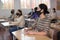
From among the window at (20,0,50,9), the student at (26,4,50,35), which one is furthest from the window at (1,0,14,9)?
the student at (26,4,50,35)

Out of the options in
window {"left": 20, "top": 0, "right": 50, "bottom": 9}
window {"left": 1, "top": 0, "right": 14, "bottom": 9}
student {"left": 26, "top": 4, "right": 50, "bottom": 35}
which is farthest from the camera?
window {"left": 20, "top": 0, "right": 50, "bottom": 9}

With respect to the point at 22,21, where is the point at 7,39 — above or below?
below

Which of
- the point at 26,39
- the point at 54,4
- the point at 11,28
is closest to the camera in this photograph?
the point at 26,39

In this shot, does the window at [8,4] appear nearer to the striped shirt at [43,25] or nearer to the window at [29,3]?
the window at [29,3]

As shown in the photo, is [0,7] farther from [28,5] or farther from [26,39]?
[26,39]

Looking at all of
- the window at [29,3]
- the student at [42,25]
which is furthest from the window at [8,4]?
the student at [42,25]

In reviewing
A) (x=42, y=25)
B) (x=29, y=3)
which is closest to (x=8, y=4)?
(x=29, y=3)

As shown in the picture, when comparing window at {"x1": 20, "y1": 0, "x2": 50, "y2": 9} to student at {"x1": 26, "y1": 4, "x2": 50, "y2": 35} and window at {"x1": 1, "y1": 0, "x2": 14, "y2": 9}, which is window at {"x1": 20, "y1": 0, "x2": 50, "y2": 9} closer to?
window at {"x1": 1, "y1": 0, "x2": 14, "y2": 9}

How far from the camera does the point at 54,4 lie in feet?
34.0

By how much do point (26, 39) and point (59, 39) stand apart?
0.82 metres

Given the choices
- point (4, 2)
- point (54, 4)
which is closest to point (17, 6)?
point (4, 2)

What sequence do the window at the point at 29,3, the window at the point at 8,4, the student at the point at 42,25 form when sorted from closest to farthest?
1. the student at the point at 42,25
2. the window at the point at 8,4
3. the window at the point at 29,3

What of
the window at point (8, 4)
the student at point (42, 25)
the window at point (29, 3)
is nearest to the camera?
the student at point (42, 25)

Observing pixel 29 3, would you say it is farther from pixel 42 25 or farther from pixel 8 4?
pixel 42 25
